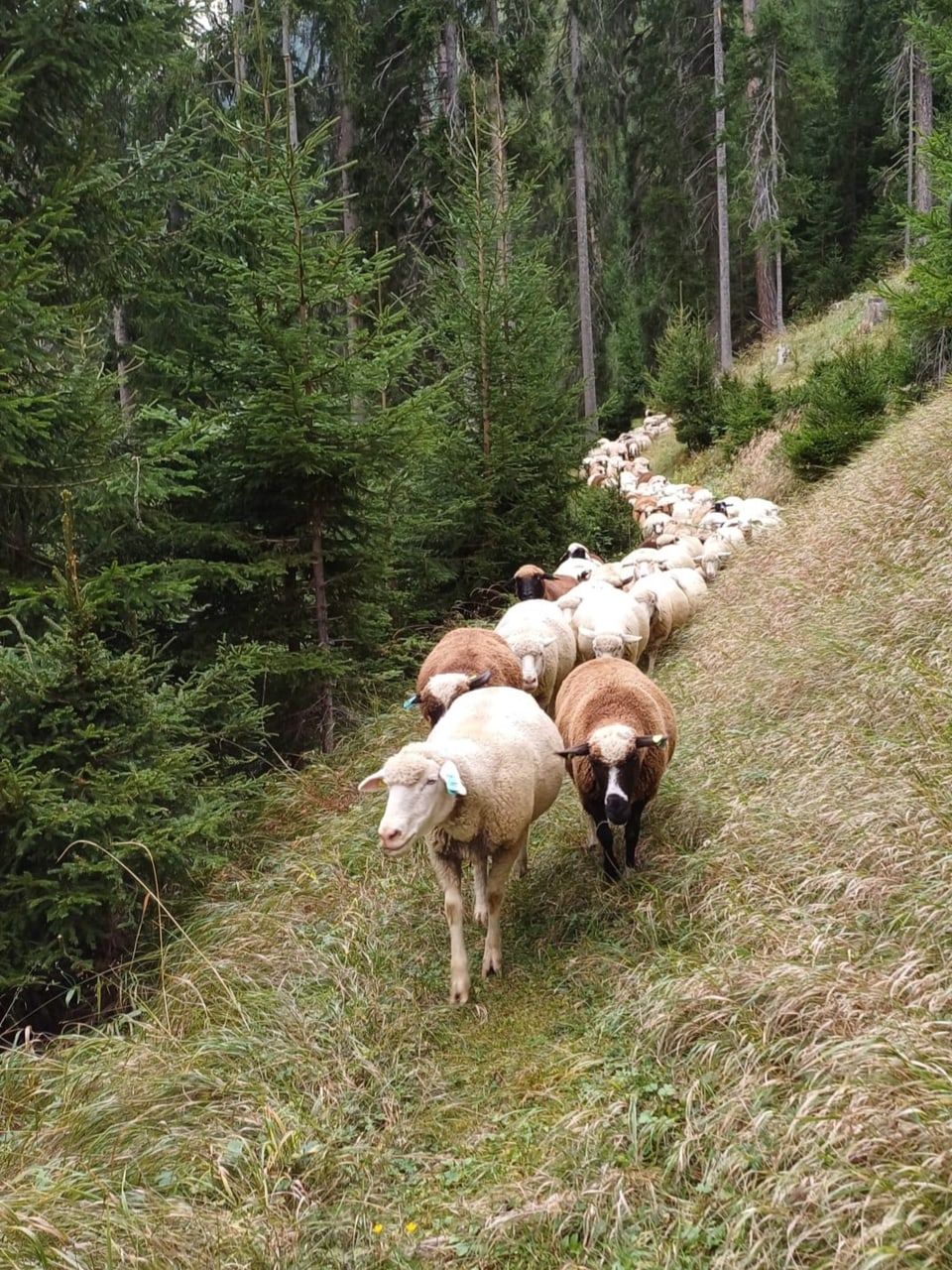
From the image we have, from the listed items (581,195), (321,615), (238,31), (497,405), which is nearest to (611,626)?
(321,615)

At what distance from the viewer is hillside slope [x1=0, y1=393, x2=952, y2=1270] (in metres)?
2.65

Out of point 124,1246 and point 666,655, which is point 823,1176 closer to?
point 124,1246

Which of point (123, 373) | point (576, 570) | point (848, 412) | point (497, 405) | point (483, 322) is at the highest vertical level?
point (483, 322)

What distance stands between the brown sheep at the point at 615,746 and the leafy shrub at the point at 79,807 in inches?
89.0

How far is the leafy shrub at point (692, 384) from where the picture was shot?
69.5 ft

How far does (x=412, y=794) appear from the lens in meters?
4.26

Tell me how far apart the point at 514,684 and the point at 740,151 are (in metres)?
25.2

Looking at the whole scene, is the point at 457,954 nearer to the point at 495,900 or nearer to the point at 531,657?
the point at 495,900

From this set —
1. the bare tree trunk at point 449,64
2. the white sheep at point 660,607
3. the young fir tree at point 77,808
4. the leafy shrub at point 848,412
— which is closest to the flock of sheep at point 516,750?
the white sheep at point 660,607

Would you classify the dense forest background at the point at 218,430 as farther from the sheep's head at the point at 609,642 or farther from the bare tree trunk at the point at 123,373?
the sheep's head at the point at 609,642

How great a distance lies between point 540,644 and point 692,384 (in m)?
15.8

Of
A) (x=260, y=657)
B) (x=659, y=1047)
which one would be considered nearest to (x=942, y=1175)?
(x=659, y=1047)

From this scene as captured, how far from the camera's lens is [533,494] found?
1216 cm

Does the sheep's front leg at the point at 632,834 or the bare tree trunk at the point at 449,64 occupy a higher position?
the bare tree trunk at the point at 449,64
